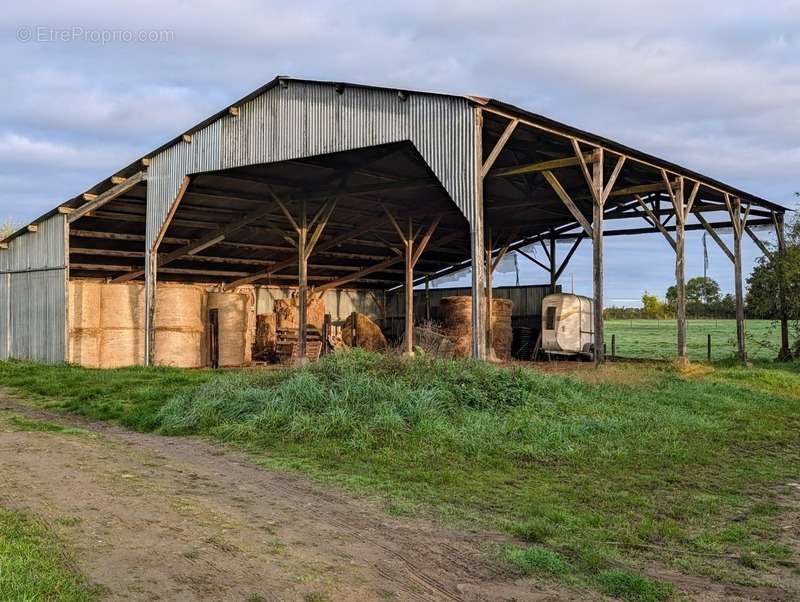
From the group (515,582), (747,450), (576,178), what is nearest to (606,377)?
(747,450)

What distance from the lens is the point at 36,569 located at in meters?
4.36

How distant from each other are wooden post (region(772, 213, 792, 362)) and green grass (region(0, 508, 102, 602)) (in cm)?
2369

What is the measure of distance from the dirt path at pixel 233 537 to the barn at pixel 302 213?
24.2 feet

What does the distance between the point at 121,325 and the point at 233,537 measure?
18098 mm

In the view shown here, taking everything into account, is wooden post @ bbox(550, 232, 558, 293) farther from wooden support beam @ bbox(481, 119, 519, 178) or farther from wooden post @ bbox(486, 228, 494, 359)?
wooden support beam @ bbox(481, 119, 519, 178)

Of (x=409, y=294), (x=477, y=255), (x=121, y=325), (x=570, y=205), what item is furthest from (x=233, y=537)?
(x=121, y=325)

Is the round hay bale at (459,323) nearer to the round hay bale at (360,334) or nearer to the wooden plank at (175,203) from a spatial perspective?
the round hay bale at (360,334)

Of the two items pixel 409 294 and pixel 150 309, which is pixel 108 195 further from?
pixel 409 294

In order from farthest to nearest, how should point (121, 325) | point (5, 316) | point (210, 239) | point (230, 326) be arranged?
point (230, 326)
point (5, 316)
point (210, 239)
point (121, 325)

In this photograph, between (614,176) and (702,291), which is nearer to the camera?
(614,176)

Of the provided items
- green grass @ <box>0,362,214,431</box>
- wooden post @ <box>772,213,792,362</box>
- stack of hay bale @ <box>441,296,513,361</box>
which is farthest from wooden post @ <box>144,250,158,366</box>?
wooden post @ <box>772,213,792,362</box>

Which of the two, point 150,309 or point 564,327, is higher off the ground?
point 150,309

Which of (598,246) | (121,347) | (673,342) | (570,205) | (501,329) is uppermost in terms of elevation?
(570,205)

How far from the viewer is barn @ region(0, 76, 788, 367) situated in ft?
49.8
